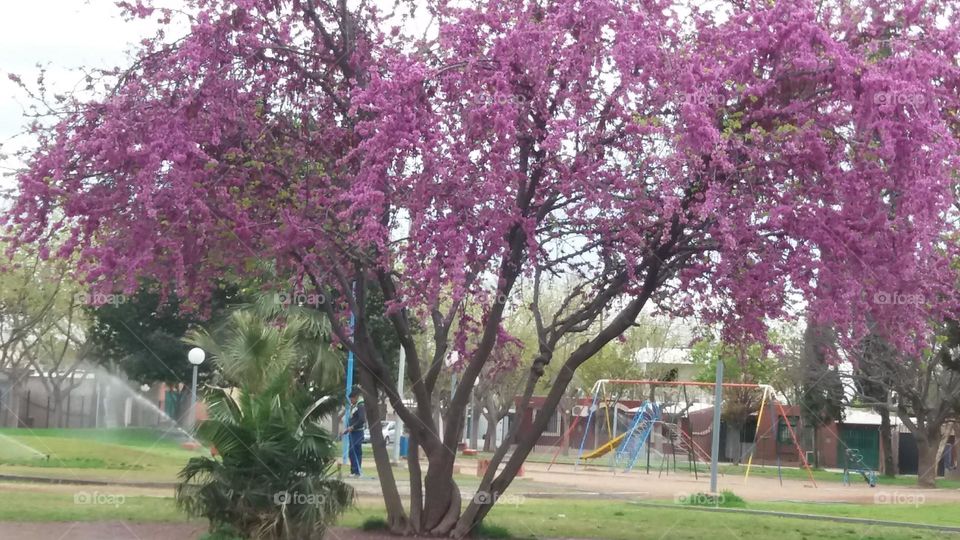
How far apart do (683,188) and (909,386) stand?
27.7 metres

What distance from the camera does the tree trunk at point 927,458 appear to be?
38062mm

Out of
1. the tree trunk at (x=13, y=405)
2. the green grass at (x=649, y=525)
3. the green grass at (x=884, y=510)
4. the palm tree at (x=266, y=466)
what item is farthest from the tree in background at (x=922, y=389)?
the tree trunk at (x=13, y=405)

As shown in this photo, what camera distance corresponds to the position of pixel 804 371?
140 ft

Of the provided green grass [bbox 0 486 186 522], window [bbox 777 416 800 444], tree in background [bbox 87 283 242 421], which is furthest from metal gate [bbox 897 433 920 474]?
green grass [bbox 0 486 186 522]

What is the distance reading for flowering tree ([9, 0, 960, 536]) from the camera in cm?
1228

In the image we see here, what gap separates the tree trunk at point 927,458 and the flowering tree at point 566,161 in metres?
26.0

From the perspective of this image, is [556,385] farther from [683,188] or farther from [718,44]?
[718,44]

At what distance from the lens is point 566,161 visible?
42.4 ft

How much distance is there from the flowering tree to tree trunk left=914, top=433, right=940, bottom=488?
2601 centimetres

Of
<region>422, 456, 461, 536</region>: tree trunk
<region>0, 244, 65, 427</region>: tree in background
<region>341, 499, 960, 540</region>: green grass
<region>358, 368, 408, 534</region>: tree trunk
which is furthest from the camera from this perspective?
<region>0, 244, 65, 427</region>: tree in background

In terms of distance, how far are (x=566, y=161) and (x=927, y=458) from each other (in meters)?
29.5

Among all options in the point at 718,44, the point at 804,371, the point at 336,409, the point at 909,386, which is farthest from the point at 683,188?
the point at 804,371

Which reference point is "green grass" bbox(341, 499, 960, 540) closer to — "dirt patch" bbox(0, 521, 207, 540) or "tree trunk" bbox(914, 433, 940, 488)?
"dirt patch" bbox(0, 521, 207, 540)

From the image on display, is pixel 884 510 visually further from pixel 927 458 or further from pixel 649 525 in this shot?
pixel 927 458
